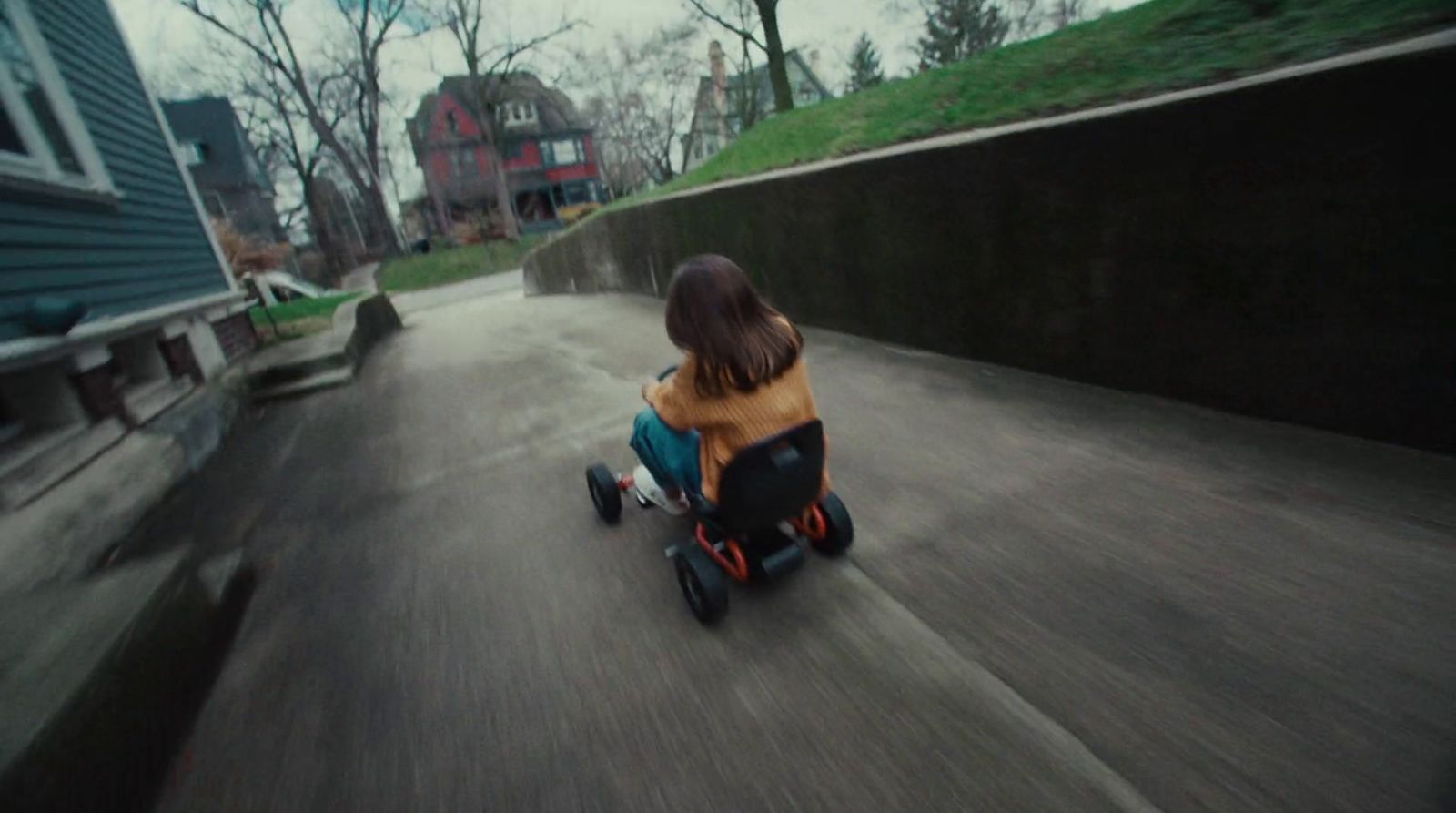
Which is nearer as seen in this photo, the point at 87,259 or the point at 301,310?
the point at 87,259

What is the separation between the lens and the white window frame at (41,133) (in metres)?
4.36

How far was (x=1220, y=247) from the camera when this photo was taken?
2666 millimetres

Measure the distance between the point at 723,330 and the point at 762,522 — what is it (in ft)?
2.23

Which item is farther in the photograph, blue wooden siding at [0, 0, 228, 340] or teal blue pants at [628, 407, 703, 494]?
blue wooden siding at [0, 0, 228, 340]

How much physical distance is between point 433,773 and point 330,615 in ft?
3.98

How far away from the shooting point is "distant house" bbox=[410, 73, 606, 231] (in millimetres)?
40406

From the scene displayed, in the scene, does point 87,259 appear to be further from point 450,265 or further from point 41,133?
point 450,265

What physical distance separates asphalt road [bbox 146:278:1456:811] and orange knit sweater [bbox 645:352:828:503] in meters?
0.65

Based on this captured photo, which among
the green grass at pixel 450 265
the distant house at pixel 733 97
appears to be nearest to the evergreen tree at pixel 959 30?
the distant house at pixel 733 97

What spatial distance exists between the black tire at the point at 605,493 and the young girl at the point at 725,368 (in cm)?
83

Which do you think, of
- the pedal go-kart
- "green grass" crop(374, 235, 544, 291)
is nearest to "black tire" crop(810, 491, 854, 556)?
the pedal go-kart

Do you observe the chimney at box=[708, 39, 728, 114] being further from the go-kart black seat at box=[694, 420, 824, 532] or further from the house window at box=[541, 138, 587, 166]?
the go-kart black seat at box=[694, 420, 824, 532]

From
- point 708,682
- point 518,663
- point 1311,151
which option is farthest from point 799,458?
point 1311,151

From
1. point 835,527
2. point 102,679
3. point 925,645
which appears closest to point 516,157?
point 102,679
